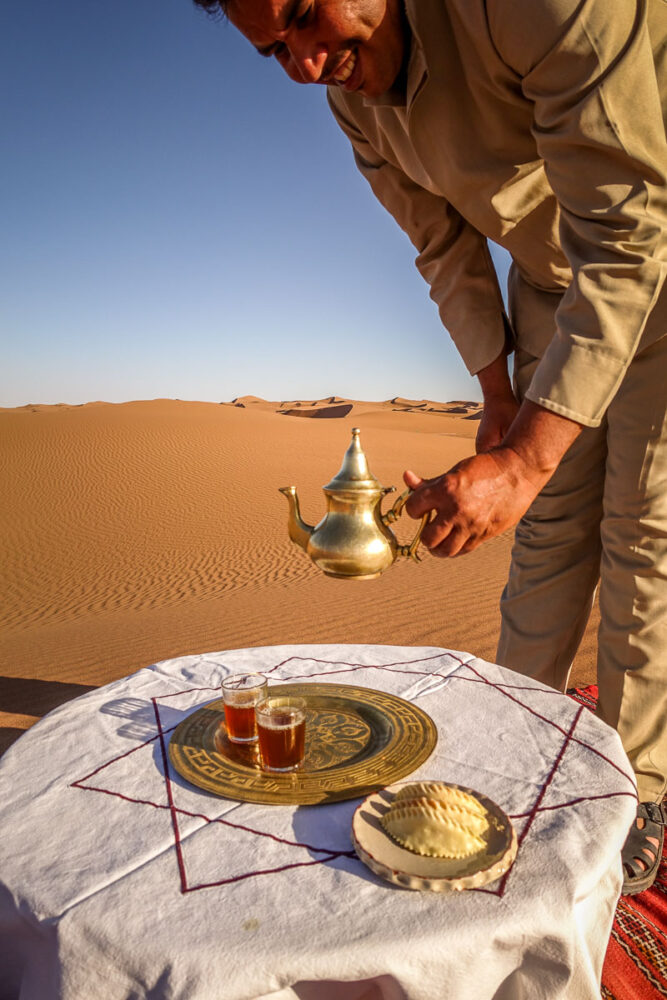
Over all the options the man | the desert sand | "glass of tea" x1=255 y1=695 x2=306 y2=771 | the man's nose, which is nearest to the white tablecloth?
"glass of tea" x1=255 y1=695 x2=306 y2=771

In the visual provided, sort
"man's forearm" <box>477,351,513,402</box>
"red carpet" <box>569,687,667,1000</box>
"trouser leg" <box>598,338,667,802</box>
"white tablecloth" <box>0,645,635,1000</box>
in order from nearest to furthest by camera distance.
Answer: "white tablecloth" <box>0,645,635,1000</box> < "red carpet" <box>569,687,667,1000</box> < "trouser leg" <box>598,338,667,802</box> < "man's forearm" <box>477,351,513,402</box>

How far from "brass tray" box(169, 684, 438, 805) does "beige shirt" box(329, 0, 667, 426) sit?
2.85ft

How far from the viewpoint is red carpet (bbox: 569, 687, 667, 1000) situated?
1.67 meters

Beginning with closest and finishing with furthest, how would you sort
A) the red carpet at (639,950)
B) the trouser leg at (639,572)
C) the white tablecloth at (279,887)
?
the white tablecloth at (279,887) < the red carpet at (639,950) < the trouser leg at (639,572)

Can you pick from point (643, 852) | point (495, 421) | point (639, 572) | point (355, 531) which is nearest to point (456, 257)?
point (495, 421)

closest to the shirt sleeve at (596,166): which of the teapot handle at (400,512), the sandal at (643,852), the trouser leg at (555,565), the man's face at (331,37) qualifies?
the man's face at (331,37)

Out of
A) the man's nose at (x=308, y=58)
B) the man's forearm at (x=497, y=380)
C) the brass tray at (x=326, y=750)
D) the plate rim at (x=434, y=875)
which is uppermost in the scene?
the man's nose at (x=308, y=58)

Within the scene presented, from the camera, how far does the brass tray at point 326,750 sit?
127cm

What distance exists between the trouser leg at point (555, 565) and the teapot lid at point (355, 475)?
112 cm

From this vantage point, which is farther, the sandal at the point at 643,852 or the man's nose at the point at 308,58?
the sandal at the point at 643,852

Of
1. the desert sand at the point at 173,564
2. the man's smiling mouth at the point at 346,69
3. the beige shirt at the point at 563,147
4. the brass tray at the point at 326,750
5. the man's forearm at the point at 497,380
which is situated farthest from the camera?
the desert sand at the point at 173,564

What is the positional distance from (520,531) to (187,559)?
23.9ft

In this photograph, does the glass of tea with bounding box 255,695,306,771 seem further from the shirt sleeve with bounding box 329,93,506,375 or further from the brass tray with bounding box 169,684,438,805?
the shirt sleeve with bounding box 329,93,506,375

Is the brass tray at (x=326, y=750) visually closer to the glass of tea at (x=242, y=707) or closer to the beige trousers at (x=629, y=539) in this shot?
the glass of tea at (x=242, y=707)
